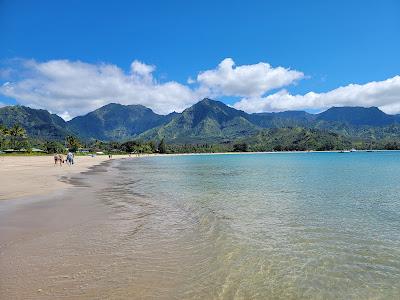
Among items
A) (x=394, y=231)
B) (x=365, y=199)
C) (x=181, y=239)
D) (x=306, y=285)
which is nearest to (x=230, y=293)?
(x=306, y=285)

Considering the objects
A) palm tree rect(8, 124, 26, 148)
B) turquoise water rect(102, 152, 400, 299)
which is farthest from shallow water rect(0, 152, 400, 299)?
palm tree rect(8, 124, 26, 148)

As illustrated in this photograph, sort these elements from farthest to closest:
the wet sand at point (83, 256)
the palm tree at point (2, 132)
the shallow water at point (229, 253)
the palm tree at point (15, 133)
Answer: the palm tree at point (15, 133) → the palm tree at point (2, 132) → the shallow water at point (229, 253) → the wet sand at point (83, 256)

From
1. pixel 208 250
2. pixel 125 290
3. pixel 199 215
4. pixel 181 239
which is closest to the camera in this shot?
pixel 125 290

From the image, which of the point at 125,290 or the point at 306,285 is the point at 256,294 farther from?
the point at 125,290

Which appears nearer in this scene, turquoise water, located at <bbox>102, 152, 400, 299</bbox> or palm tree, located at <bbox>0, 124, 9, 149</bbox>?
turquoise water, located at <bbox>102, 152, 400, 299</bbox>

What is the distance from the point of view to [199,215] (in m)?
17.4

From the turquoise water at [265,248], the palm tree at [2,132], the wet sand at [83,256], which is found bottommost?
the turquoise water at [265,248]

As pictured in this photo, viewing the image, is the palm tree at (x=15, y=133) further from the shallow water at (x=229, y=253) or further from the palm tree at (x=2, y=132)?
Answer: the shallow water at (x=229, y=253)

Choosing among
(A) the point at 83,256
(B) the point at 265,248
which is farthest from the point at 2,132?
(B) the point at 265,248

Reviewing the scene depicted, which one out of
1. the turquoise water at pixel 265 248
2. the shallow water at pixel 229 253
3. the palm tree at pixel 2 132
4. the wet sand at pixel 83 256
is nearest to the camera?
the wet sand at pixel 83 256

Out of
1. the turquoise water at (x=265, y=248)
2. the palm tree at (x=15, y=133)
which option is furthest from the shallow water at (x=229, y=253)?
the palm tree at (x=15, y=133)

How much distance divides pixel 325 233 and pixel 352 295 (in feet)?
19.5

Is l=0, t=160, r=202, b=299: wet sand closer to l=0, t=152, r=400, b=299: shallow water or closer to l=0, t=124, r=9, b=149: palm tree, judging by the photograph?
l=0, t=152, r=400, b=299: shallow water

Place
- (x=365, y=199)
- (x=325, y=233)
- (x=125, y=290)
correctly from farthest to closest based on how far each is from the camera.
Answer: (x=365, y=199), (x=325, y=233), (x=125, y=290)
